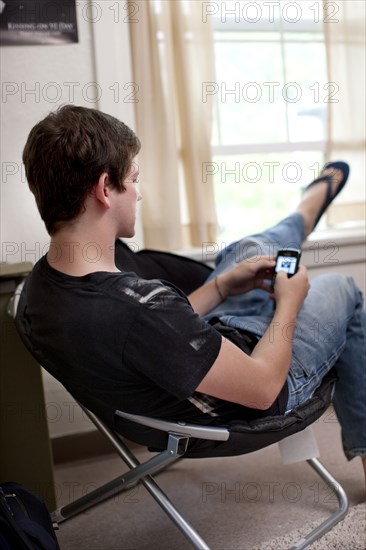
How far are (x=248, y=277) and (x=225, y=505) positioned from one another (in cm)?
68

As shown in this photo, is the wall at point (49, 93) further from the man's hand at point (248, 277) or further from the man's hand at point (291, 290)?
the man's hand at point (291, 290)

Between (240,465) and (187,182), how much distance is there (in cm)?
108

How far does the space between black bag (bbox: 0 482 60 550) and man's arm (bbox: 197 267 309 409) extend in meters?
0.39

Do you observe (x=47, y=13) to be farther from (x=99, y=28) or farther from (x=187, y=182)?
(x=187, y=182)

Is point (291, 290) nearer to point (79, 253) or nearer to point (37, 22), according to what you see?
point (79, 253)

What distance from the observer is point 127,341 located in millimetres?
1313

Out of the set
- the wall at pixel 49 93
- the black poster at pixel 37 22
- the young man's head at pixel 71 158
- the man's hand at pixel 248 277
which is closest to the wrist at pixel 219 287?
the man's hand at pixel 248 277

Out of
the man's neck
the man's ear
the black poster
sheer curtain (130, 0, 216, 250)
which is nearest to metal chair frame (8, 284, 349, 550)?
the man's neck

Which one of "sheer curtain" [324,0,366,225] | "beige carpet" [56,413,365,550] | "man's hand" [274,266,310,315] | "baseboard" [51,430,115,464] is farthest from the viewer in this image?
"sheer curtain" [324,0,366,225]

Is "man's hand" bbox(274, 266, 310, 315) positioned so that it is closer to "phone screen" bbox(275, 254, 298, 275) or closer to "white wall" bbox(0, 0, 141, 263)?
"phone screen" bbox(275, 254, 298, 275)

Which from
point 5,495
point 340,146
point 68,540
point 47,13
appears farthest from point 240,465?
point 47,13

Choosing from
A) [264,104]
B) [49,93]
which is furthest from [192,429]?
[264,104]

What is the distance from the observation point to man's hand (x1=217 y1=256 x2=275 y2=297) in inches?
73.3

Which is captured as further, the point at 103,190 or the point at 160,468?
the point at 160,468
